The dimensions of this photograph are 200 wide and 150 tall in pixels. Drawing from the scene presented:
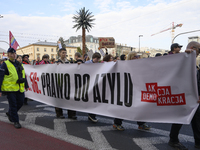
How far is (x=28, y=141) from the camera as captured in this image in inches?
134

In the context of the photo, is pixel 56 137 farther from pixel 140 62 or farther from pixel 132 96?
pixel 140 62

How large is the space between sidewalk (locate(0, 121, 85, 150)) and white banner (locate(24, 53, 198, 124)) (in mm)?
1064

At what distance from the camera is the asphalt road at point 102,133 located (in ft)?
10.5

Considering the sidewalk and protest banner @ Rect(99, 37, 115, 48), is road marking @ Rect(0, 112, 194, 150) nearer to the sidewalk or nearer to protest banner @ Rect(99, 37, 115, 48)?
the sidewalk

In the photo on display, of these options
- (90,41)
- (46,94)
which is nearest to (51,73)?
(46,94)

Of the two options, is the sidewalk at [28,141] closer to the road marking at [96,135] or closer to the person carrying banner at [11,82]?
the road marking at [96,135]

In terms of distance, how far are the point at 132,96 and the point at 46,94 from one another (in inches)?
111

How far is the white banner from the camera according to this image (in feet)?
9.47

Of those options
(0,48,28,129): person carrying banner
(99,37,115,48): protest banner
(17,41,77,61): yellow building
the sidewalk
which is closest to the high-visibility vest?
(0,48,28,129): person carrying banner

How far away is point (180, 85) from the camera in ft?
9.52

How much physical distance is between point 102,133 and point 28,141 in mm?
1451

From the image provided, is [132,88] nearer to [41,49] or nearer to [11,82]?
[11,82]

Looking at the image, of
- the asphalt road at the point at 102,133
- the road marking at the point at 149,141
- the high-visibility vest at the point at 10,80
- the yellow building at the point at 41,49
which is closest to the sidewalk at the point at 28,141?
the asphalt road at the point at 102,133

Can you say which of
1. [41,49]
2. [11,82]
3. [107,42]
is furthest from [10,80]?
[41,49]
